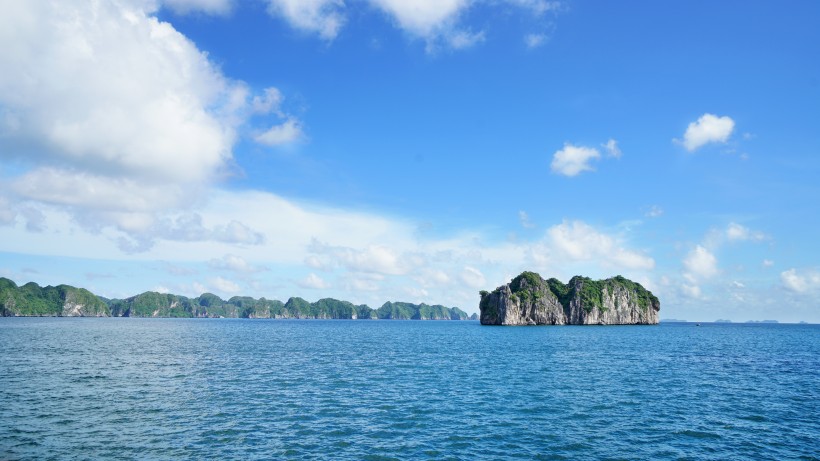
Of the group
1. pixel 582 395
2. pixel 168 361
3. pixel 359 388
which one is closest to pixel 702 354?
pixel 582 395

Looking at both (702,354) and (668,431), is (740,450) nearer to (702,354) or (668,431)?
(668,431)

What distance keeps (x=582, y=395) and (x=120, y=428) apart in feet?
153

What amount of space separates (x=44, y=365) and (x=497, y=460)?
75.3 m

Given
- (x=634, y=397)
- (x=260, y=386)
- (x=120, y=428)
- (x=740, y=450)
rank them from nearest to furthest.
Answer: (x=740, y=450) < (x=120, y=428) < (x=634, y=397) < (x=260, y=386)

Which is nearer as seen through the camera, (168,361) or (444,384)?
(444,384)

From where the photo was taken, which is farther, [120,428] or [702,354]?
[702,354]

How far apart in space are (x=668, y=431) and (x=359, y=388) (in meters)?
33.1

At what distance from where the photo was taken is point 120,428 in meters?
37.9

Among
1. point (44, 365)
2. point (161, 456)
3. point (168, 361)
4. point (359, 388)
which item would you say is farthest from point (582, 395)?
point (44, 365)

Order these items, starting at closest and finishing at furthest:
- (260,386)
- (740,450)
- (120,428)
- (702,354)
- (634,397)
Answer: (740,450)
(120,428)
(634,397)
(260,386)
(702,354)

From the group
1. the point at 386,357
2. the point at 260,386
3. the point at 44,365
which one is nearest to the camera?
the point at 260,386

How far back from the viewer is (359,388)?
5709 cm

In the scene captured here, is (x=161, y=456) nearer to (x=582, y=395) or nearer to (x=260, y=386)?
(x=260, y=386)

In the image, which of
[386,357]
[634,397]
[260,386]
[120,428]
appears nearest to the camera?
[120,428]
